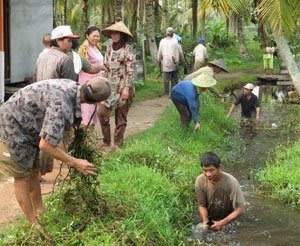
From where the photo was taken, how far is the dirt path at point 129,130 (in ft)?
21.6

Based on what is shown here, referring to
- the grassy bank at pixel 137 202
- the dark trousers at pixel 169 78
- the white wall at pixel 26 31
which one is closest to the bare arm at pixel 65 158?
the grassy bank at pixel 137 202

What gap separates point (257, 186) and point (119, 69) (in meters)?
2.61

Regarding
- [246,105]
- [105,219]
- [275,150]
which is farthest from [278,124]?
[105,219]

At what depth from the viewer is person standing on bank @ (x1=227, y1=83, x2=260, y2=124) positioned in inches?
490

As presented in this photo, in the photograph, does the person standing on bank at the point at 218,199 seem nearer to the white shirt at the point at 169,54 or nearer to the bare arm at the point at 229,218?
the bare arm at the point at 229,218

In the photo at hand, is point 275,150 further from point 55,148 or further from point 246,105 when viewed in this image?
point 55,148

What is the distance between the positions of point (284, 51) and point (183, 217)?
240 inches

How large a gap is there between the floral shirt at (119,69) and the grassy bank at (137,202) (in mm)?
775

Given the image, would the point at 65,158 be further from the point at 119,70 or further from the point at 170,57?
the point at 170,57

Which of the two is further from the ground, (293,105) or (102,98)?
(102,98)

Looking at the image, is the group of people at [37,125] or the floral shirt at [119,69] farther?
the floral shirt at [119,69]

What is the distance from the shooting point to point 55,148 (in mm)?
4930

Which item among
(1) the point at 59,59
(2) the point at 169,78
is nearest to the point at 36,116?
(1) the point at 59,59

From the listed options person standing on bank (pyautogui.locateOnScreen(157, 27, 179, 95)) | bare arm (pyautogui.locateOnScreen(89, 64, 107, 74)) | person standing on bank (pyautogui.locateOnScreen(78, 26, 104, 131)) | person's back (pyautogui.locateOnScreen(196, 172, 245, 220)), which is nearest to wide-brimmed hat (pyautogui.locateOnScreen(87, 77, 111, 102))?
person's back (pyautogui.locateOnScreen(196, 172, 245, 220))
